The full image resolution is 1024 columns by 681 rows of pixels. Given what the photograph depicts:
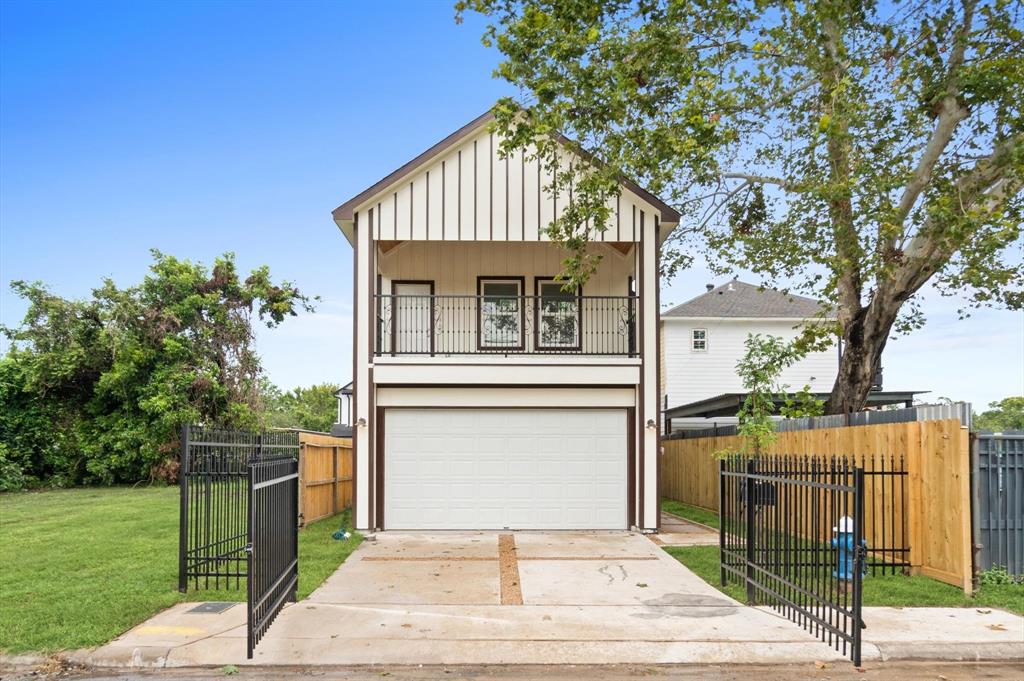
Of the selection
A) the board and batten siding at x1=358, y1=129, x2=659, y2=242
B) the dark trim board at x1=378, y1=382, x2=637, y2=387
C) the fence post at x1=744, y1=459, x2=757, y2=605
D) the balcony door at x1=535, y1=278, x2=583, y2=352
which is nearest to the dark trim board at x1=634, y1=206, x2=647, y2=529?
the dark trim board at x1=378, y1=382, x2=637, y2=387

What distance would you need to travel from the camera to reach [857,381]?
16.1m

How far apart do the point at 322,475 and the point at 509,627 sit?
389 inches

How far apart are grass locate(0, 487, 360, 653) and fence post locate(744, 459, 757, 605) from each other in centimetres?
470

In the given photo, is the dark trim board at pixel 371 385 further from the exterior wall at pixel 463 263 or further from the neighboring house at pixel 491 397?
the exterior wall at pixel 463 263

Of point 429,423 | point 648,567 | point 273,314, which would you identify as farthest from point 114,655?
point 273,314

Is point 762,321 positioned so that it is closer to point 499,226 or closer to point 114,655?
point 499,226

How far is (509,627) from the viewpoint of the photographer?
25.2 feet

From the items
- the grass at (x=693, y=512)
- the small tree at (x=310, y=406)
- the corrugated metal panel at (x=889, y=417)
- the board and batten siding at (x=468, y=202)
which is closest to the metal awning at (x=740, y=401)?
the grass at (x=693, y=512)

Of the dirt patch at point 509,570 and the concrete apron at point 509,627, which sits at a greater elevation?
the concrete apron at point 509,627

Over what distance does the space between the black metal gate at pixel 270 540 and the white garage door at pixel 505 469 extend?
22.2 feet

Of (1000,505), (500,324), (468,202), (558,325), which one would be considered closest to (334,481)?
(500,324)

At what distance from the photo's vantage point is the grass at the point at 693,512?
17047 mm

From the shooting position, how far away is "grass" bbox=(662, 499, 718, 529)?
55.9 feet

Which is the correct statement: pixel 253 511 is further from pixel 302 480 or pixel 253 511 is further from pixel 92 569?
pixel 302 480
